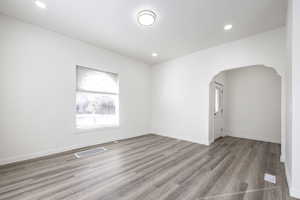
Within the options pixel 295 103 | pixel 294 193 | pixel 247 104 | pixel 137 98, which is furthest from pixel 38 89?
pixel 247 104

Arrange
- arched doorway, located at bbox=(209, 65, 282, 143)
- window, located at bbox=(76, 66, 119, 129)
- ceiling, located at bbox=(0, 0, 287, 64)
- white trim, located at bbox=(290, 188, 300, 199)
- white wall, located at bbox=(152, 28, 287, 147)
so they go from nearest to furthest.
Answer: white trim, located at bbox=(290, 188, 300, 199), ceiling, located at bbox=(0, 0, 287, 64), white wall, located at bbox=(152, 28, 287, 147), window, located at bbox=(76, 66, 119, 129), arched doorway, located at bbox=(209, 65, 282, 143)

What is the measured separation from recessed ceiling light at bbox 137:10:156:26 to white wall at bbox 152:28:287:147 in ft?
7.51

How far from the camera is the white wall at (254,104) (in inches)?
168

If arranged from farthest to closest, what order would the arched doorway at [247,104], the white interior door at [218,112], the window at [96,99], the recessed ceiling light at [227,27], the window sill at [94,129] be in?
the white interior door at [218,112] < the arched doorway at [247,104] < the window at [96,99] < the window sill at [94,129] < the recessed ceiling light at [227,27]

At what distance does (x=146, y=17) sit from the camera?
8.07ft

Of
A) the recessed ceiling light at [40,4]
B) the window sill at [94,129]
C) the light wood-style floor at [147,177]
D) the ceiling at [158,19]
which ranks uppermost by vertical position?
the recessed ceiling light at [40,4]

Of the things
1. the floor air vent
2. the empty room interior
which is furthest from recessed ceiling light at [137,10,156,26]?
the floor air vent

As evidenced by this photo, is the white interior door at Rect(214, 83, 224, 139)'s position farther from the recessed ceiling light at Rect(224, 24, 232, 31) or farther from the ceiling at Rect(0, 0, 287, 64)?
the recessed ceiling light at Rect(224, 24, 232, 31)

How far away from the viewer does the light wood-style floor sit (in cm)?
171

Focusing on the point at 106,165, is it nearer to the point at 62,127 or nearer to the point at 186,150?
the point at 62,127

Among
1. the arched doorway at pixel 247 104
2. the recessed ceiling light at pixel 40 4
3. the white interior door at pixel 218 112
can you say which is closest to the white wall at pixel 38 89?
the recessed ceiling light at pixel 40 4

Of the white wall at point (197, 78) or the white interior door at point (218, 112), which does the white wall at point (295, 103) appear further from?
the white interior door at point (218, 112)

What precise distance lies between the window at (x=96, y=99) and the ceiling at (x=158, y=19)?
1.04m

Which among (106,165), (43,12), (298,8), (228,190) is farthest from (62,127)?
(298,8)
